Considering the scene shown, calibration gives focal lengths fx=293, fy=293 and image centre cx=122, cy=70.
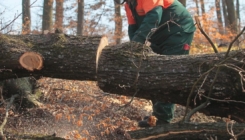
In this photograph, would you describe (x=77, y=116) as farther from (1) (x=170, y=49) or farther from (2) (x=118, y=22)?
(2) (x=118, y=22)

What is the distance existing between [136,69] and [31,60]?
1154 millimetres

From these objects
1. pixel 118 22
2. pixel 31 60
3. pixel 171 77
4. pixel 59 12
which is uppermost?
pixel 59 12

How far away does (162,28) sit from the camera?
13.1 feet

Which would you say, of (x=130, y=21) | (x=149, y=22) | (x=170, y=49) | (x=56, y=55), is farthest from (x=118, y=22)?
(x=56, y=55)

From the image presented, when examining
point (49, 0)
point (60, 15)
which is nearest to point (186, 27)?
point (49, 0)

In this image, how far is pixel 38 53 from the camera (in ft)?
10.5

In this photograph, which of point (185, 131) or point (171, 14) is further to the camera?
point (171, 14)

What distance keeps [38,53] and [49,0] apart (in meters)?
8.82

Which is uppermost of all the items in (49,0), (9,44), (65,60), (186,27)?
(49,0)

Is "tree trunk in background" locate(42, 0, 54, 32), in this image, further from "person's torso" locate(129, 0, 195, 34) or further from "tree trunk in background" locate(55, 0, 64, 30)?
"person's torso" locate(129, 0, 195, 34)

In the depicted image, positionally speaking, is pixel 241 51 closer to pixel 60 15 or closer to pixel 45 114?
pixel 45 114

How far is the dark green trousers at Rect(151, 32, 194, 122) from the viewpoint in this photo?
12.2ft

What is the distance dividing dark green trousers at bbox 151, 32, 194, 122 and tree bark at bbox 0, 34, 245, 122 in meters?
0.74

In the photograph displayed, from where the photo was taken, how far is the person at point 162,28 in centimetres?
373
